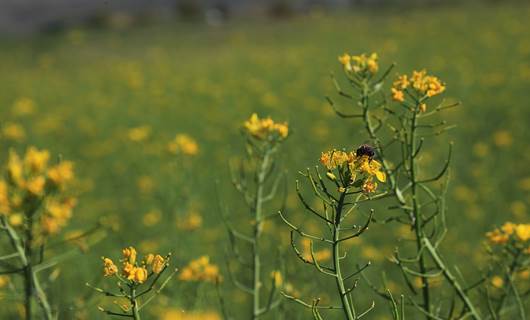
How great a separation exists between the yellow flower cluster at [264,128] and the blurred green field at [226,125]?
12 cm

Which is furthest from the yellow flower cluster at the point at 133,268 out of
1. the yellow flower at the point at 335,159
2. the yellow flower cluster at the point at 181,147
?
the yellow flower cluster at the point at 181,147

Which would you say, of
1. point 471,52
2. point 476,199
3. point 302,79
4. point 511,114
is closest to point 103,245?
point 476,199

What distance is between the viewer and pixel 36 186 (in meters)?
1.33

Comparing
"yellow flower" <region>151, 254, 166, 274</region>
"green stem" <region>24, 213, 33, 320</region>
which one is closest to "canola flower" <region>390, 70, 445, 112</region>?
"yellow flower" <region>151, 254, 166, 274</region>

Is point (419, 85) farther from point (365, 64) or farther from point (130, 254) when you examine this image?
point (130, 254)

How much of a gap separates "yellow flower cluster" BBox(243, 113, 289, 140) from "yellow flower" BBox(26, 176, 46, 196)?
701 mm

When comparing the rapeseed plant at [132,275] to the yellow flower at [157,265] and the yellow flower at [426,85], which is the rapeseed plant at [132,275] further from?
the yellow flower at [426,85]

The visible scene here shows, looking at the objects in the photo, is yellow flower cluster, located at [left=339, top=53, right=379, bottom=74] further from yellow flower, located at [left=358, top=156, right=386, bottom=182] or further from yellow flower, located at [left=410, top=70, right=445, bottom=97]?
yellow flower, located at [left=358, top=156, right=386, bottom=182]

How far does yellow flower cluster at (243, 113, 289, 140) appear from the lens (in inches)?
73.4

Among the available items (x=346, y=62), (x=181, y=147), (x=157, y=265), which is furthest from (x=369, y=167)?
(x=181, y=147)

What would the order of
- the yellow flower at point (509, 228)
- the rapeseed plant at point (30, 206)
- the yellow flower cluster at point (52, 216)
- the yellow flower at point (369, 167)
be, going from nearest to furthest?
1. the yellow flower at point (369, 167)
2. the rapeseed plant at point (30, 206)
3. the yellow flower cluster at point (52, 216)
4. the yellow flower at point (509, 228)

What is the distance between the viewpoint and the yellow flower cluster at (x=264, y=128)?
1.86m

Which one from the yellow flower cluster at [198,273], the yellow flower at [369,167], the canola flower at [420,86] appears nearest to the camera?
the yellow flower at [369,167]

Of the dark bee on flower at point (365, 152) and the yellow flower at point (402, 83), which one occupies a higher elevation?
the yellow flower at point (402, 83)
